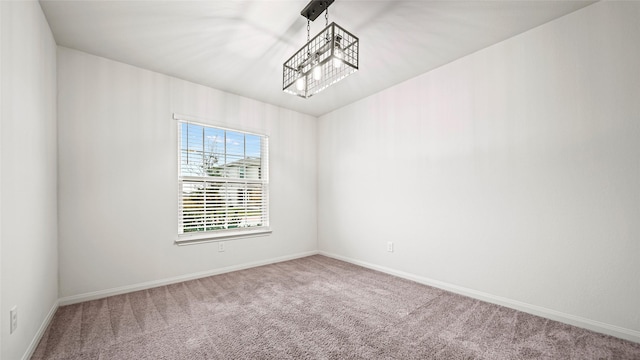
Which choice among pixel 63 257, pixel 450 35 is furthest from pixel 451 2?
pixel 63 257

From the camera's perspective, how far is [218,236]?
3.61 m

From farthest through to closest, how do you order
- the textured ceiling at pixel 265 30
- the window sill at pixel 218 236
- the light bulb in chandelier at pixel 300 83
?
the window sill at pixel 218 236
the light bulb in chandelier at pixel 300 83
the textured ceiling at pixel 265 30

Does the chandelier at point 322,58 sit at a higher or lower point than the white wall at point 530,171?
higher

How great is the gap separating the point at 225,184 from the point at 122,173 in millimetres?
1215

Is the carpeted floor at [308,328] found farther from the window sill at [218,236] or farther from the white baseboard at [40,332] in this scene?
the window sill at [218,236]

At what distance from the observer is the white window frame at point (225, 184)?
3.38 metres

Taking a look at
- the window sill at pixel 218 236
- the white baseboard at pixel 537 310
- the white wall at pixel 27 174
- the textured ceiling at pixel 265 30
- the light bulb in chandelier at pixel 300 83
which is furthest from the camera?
the window sill at pixel 218 236

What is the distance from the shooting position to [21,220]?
173 centimetres

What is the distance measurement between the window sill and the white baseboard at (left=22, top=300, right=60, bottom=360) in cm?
116

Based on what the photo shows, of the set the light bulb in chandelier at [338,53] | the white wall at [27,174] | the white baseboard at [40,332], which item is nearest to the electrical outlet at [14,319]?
the white wall at [27,174]

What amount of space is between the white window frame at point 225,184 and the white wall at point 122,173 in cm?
8

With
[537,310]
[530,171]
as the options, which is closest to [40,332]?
[537,310]

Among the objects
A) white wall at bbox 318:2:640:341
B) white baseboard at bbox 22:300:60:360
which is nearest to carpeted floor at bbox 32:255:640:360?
white baseboard at bbox 22:300:60:360

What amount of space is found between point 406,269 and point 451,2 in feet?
9.53
